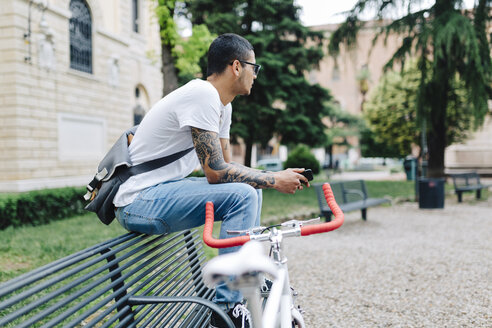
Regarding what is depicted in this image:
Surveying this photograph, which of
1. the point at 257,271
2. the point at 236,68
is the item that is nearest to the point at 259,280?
the point at 257,271

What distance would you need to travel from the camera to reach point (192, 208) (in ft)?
7.27

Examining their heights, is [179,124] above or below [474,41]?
below

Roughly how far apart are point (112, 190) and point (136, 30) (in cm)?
2050

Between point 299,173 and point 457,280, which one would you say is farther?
point 457,280

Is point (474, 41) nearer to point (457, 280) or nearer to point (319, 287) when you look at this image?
point (457, 280)

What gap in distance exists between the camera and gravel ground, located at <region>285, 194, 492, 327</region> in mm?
3920

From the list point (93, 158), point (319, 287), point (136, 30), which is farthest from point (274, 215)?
point (136, 30)

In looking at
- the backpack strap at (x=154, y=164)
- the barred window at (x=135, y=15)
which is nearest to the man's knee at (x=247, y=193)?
the backpack strap at (x=154, y=164)

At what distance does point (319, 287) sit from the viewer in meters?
4.91

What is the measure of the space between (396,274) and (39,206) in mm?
8044

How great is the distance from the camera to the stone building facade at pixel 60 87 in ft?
40.2

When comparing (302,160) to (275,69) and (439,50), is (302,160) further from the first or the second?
(439,50)

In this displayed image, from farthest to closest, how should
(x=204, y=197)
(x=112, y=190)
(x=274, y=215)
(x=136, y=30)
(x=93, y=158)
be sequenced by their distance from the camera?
1. (x=136, y=30)
2. (x=93, y=158)
3. (x=274, y=215)
4. (x=112, y=190)
5. (x=204, y=197)

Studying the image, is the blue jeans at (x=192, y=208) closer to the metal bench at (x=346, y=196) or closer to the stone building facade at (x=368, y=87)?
the metal bench at (x=346, y=196)
